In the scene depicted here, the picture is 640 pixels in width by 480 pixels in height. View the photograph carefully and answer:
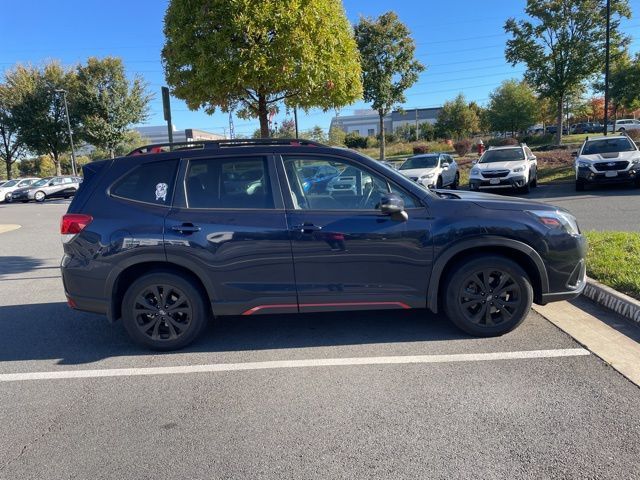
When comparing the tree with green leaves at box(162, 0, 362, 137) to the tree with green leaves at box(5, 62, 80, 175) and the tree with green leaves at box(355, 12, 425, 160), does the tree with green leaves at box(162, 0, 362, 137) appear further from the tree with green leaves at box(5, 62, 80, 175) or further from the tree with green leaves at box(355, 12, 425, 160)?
the tree with green leaves at box(5, 62, 80, 175)

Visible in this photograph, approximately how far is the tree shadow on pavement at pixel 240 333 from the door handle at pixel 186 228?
3.69 feet

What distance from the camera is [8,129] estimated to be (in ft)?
135

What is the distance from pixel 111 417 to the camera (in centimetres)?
339

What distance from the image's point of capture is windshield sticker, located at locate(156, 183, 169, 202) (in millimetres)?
4422

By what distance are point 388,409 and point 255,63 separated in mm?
5276

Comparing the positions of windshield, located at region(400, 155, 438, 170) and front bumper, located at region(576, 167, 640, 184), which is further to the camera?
windshield, located at region(400, 155, 438, 170)

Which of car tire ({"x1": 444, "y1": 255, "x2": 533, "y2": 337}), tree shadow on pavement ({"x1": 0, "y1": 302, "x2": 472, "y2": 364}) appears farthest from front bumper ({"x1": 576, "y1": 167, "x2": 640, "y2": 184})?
car tire ({"x1": 444, "y1": 255, "x2": 533, "y2": 337})

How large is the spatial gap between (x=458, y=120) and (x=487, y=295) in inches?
2186

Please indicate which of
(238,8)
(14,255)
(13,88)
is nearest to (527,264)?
(238,8)

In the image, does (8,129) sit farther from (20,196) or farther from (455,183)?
(455,183)

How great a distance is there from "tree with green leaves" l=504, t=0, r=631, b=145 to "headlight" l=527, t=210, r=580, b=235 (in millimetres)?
23939

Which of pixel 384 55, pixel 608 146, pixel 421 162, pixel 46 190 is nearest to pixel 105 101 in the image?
pixel 46 190

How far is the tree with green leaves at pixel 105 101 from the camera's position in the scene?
37094mm

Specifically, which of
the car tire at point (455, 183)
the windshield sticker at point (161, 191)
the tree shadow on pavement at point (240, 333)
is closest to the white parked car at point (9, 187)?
the car tire at point (455, 183)
